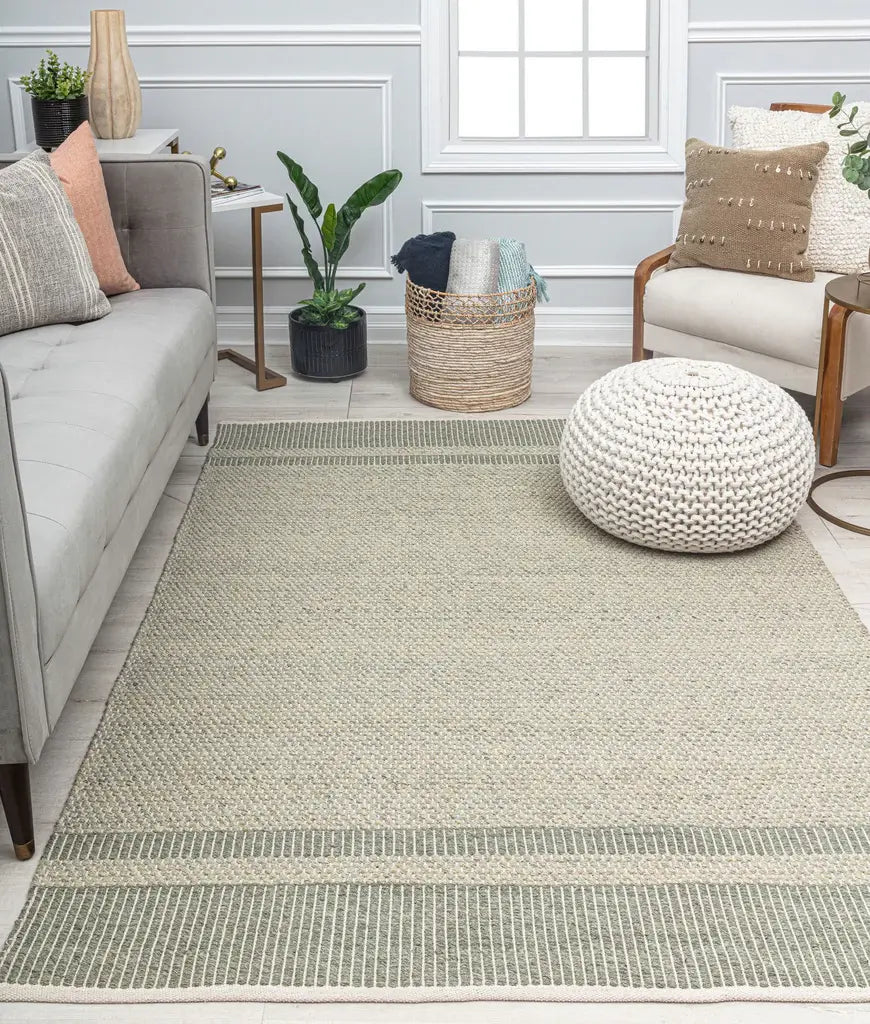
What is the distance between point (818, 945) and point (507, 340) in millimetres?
2330

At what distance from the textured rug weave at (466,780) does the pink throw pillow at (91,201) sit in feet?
2.43

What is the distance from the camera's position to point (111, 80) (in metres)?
3.62

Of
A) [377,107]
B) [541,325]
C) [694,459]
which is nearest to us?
[694,459]

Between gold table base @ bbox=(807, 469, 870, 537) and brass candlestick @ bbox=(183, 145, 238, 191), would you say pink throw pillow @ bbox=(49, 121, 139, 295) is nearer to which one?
brass candlestick @ bbox=(183, 145, 238, 191)

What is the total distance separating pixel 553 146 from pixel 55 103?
1.72 meters

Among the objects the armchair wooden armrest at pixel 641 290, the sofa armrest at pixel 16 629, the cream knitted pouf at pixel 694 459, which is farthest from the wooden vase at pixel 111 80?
the sofa armrest at pixel 16 629

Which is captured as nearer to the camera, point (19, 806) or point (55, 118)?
point (19, 806)

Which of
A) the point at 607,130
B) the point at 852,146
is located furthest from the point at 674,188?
the point at 852,146

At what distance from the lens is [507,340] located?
3.65 metres

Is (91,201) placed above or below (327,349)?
above

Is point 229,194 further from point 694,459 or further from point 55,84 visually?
point 694,459

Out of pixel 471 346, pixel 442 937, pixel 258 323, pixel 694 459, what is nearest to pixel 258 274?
pixel 258 323

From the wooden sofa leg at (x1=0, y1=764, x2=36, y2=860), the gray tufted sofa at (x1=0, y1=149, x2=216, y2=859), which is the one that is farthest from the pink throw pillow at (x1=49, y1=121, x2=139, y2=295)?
the wooden sofa leg at (x1=0, y1=764, x2=36, y2=860)

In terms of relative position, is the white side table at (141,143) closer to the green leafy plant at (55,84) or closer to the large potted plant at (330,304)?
the green leafy plant at (55,84)
